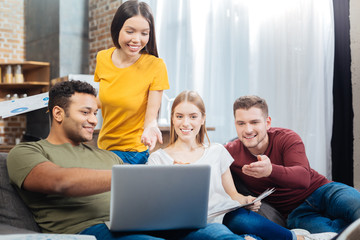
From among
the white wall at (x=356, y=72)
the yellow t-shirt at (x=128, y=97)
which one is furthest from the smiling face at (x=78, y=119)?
the white wall at (x=356, y=72)

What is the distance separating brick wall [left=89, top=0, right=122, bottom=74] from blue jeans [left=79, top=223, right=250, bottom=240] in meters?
3.72

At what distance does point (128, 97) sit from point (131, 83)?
0.07 m

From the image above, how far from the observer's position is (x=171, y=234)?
1.40 m

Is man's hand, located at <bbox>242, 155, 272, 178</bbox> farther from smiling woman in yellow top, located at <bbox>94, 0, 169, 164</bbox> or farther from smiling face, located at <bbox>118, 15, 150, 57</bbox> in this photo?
smiling face, located at <bbox>118, 15, 150, 57</bbox>

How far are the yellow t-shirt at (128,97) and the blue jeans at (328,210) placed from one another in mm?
851

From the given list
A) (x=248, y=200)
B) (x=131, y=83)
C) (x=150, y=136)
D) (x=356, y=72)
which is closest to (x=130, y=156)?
(x=150, y=136)

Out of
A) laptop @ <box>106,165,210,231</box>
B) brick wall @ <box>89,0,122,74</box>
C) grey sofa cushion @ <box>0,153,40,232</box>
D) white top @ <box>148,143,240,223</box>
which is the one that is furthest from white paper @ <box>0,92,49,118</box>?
brick wall @ <box>89,0,122,74</box>

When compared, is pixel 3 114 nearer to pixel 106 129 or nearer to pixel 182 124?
pixel 106 129

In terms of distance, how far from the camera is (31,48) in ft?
18.6

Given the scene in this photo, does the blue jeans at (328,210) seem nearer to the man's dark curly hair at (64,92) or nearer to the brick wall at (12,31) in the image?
the man's dark curly hair at (64,92)

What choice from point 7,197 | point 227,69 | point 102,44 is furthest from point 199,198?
point 102,44

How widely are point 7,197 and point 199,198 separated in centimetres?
69

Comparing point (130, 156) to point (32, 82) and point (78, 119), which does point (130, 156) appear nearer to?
point (78, 119)

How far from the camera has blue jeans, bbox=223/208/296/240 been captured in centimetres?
161
